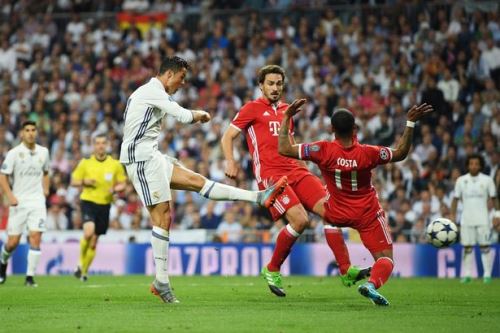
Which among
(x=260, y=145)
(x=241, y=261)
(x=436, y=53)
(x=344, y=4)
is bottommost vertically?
(x=241, y=261)

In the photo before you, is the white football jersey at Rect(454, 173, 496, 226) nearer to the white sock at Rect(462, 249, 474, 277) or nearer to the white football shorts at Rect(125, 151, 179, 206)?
the white sock at Rect(462, 249, 474, 277)

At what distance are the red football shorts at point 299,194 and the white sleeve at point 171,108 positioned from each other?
1.99 m

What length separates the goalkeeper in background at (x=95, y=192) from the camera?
18.6 meters

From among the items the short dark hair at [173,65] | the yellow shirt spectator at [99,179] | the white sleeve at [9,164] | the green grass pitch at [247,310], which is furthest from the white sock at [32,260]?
the short dark hair at [173,65]

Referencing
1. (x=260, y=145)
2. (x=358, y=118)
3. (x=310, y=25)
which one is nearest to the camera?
(x=260, y=145)

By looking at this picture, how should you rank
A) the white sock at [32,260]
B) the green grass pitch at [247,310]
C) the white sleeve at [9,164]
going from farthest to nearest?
the white sleeve at [9,164] < the white sock at [32,260] < the green grass pitch at [247,310]

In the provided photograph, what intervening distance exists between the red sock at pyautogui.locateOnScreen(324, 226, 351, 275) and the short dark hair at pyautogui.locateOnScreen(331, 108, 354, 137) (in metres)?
2.07

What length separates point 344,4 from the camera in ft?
91.0

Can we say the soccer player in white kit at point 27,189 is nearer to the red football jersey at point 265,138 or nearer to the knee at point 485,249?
the red football jersey at point 265,138

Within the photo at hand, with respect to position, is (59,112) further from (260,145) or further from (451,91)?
(260,145)

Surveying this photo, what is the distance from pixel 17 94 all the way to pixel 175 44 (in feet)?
15.1

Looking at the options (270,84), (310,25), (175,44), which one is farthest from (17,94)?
(270,84)

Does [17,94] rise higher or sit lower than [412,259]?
higher

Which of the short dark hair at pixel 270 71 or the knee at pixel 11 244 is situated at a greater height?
the short dark hair at pixel 270 71
